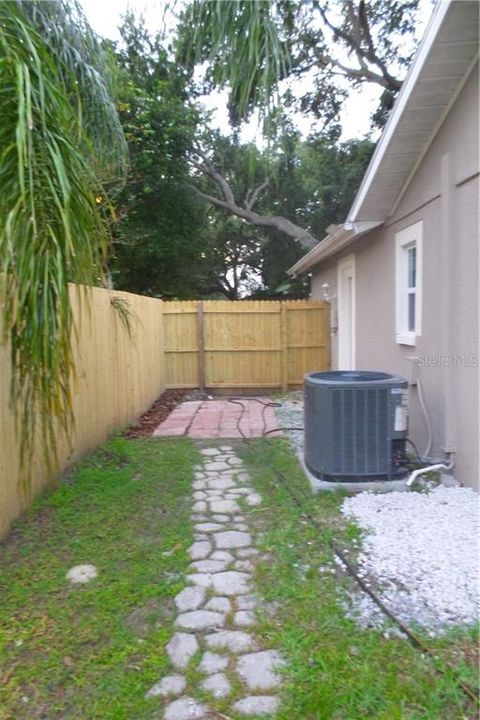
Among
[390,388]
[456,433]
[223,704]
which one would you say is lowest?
[223,704]

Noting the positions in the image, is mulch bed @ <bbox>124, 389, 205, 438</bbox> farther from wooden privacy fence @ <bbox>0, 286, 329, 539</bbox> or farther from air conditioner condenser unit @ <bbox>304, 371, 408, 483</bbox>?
air conditioner condenser unit @ <bbox>304, 371, 408, 483</bbox>

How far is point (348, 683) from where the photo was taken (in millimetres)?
2035

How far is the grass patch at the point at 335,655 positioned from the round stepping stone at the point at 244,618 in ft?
0.20

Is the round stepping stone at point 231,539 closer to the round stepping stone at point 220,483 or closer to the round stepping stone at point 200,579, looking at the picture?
the round stepping stone at point 200,579

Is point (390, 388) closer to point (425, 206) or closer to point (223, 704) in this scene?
point (425, 206)

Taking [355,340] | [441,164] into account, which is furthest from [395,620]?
[355,340]

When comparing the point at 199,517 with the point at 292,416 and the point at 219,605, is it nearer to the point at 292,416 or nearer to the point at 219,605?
the point at 219,605

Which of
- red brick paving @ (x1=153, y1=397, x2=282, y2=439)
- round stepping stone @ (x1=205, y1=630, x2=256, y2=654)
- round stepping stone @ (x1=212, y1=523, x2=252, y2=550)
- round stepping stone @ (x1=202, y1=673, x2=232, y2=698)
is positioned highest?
red brick paving @ (x1=153, y1=397, x2=282, y2=439)

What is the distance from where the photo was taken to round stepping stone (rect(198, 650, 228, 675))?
2164 millimetres

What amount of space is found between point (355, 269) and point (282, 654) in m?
6.11

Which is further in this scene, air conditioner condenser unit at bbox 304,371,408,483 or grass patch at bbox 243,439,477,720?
air conditioner condenser unit at bbox 304,371,408,483

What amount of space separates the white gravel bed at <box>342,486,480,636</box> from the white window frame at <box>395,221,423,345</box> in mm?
1763

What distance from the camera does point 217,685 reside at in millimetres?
2078

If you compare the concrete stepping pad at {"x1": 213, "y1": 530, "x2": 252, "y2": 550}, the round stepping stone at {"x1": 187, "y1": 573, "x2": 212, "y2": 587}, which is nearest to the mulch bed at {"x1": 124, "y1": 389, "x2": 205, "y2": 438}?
the concrete stepping pad at {"x1": 213, "y1": 530, "x2": 252, "y2": 550}
